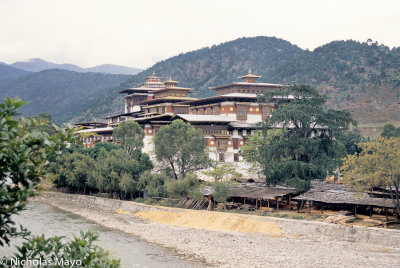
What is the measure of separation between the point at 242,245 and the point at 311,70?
107 meters

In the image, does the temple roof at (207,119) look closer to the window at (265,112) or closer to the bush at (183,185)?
the window at (265,112)

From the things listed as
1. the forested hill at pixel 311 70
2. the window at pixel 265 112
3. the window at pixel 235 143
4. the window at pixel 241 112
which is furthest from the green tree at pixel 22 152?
the forested hill at pixel 311 70

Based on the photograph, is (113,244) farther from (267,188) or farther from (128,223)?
(267,188)

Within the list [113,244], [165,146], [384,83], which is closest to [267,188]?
[165,146]

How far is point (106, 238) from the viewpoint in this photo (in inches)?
1308

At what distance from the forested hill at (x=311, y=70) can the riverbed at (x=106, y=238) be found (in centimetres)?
7377

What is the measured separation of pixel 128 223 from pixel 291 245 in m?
15.3

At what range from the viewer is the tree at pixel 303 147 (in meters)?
39.7

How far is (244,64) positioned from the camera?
587 feet

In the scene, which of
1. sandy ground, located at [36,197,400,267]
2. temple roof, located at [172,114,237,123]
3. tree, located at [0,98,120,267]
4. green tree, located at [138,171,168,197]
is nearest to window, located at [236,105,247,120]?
temple roof, located at [172,114,237,123]

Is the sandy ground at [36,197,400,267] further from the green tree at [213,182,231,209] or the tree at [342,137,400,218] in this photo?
the tree at [342,137,400,218]

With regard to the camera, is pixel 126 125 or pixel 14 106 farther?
pixel 126 125

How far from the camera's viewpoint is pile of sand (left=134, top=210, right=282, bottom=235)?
111 feet

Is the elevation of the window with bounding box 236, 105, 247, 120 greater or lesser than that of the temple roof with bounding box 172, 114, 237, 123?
greater
